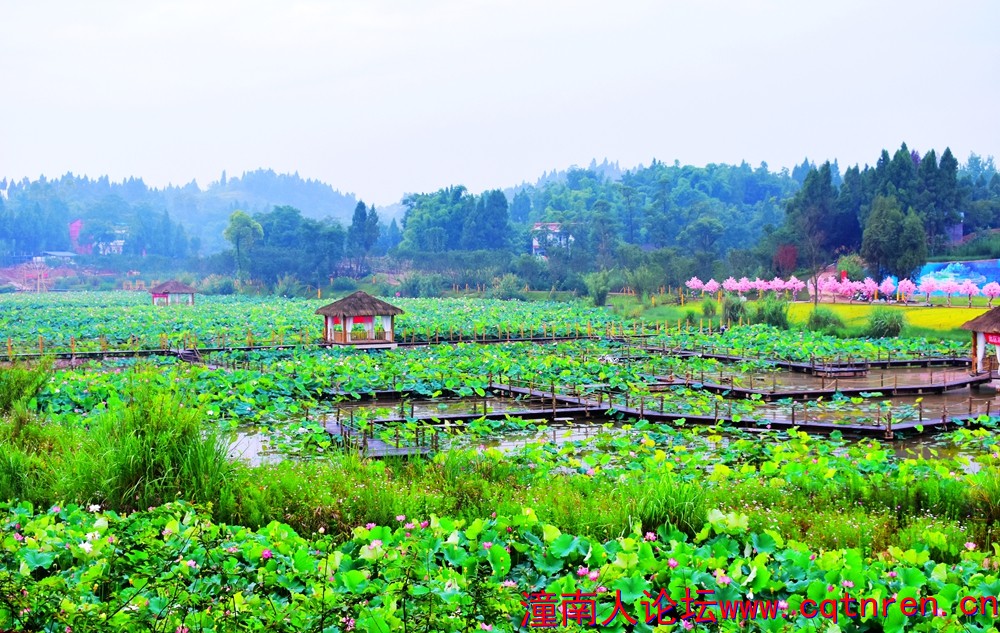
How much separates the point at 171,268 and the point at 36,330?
2292 inches

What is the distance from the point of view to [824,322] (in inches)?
1110

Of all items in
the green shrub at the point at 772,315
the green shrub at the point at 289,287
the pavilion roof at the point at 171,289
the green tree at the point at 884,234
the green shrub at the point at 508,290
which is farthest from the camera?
the green shrub at the point at 289,287

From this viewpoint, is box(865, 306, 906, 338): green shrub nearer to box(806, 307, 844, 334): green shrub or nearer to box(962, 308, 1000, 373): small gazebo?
box(806, 307, 844, 334): green shrub

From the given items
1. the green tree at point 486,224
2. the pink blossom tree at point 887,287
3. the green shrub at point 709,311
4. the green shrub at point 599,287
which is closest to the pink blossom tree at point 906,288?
the pink blossom tree at point 887,287

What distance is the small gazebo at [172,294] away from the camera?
45.3 metres

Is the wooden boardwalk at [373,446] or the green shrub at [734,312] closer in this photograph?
the wooden boardwalk at [373,446]

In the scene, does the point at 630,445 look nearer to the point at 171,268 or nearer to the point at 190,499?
the point at 190,499

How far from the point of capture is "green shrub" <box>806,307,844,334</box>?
89.7 feet

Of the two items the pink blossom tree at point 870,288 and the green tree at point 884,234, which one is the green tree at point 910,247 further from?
the pink blossom tree at point 870,288

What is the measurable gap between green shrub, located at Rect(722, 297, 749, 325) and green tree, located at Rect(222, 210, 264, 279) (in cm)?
4196

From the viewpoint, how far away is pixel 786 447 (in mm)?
9703

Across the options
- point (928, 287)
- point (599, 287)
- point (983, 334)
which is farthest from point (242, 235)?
point (983, 334)

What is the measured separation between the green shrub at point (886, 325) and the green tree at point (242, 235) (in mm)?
47966

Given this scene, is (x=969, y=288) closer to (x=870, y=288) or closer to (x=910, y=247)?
(x=910, y=247)
